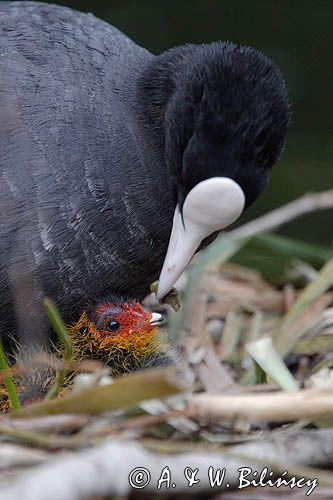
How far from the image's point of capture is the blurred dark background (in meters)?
3.39

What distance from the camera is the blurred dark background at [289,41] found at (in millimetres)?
3391

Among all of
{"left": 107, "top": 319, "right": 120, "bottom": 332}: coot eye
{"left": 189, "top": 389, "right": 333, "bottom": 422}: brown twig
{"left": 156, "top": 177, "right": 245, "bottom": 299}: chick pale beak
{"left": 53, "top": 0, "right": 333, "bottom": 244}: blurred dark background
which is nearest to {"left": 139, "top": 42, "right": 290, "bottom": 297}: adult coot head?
{"left": 156, "top": 177, "right": 245, "bottom": 299}: chick pale beak

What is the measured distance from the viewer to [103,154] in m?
2.24

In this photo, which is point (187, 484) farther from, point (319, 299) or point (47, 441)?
point (319, 299)

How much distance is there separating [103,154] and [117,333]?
392 millimetres

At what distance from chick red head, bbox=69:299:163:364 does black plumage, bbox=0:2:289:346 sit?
76 mm

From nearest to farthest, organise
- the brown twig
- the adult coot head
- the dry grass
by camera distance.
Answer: the dry grass, the brown twig, the adult coot head

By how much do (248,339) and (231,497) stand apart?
3.11 feet

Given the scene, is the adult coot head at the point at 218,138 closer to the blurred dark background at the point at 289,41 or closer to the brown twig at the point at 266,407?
the brown twig at the point at 266,407

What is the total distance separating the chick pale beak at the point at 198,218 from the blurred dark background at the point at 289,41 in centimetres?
130

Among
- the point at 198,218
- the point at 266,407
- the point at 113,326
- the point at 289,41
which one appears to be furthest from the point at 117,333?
the point at 289,41

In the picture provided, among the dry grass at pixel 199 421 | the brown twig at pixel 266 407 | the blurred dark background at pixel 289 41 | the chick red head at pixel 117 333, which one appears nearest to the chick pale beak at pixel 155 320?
the chick red head at pixel 117 333

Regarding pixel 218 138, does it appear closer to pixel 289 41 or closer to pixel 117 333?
pixel 117 333

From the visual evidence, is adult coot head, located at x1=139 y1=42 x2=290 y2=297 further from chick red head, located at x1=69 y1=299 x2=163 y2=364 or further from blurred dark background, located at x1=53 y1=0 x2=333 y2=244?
blurred dark background, located at x1=53 y1=0 x2=333 y2=244
